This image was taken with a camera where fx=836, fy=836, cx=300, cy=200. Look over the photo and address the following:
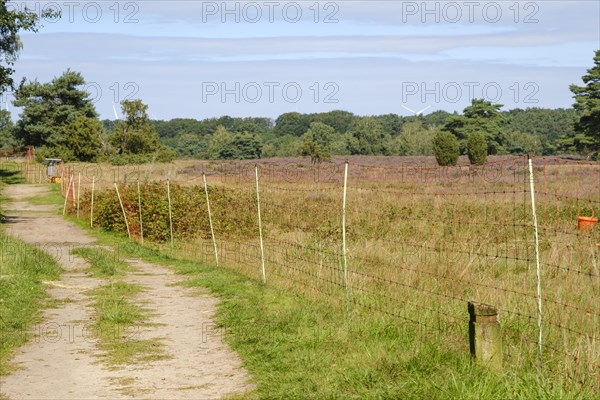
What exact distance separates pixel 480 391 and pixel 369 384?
1.08 m

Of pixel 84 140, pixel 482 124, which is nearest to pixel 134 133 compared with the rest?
pixel 84 140

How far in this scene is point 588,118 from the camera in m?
67.3

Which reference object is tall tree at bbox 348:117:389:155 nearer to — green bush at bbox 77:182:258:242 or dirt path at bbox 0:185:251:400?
green bush at bbox 77:182:258:242

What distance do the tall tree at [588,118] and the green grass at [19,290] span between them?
55.5m

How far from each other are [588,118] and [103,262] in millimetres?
57762

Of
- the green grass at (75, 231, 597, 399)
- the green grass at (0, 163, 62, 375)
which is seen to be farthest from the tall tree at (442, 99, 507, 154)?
the green grass at (75, 231, 597, 399)

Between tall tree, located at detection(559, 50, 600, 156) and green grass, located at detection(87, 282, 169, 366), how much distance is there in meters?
57.1

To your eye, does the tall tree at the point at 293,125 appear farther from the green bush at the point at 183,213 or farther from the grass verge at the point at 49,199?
the green bush at the point at 183,213

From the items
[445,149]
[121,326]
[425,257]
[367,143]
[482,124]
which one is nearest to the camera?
[121,326]

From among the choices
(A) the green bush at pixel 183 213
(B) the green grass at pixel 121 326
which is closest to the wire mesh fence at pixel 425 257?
(A) the green bush at pixel 183 213

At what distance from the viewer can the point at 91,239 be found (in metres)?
23.4

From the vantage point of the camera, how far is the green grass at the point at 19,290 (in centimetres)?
964

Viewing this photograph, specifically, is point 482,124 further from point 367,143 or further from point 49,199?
point 49,199

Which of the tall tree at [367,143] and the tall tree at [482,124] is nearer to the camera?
the tall tree at [482,124]
